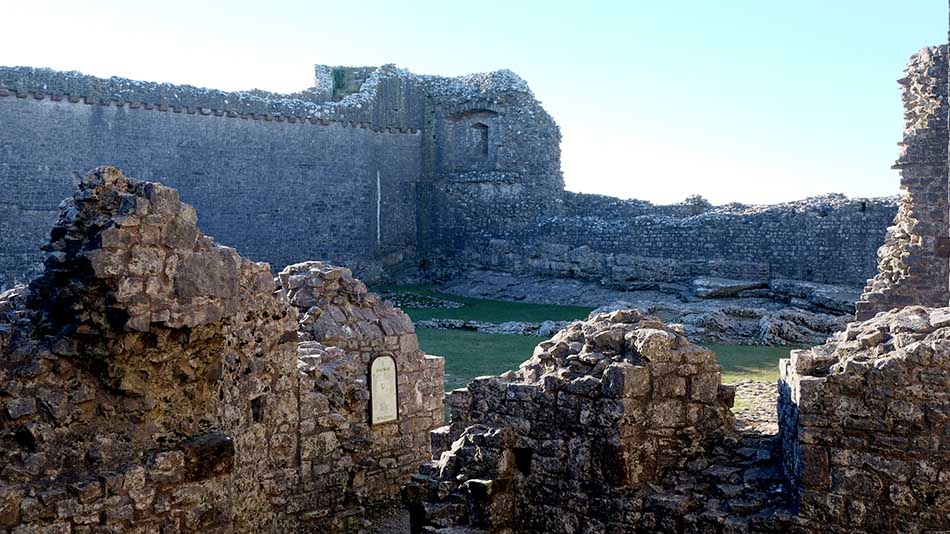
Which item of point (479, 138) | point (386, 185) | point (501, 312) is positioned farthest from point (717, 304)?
point (386, 185)

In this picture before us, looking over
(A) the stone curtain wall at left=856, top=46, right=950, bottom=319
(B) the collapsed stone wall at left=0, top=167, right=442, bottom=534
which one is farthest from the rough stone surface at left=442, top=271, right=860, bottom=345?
(B) the collapsed stone wall at left=0, top=167, right=442, bottom=534

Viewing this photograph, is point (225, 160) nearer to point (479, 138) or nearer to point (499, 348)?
point (479, 138)

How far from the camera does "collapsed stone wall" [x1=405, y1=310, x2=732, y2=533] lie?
593cm

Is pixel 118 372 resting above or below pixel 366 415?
above

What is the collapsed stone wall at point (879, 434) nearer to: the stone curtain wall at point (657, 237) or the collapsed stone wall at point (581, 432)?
the collapsed stone wall at point (581, 432)

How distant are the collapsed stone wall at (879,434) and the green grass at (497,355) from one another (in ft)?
20.2

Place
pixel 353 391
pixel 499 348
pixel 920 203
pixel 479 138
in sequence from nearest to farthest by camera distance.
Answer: pixel 353 391 < pixel 920 203 < pixel 499 348 < pixel 479 138

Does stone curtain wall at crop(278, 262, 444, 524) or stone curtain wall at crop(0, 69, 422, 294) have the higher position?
stone curtain wall at crop(0, 69, 422, 294)

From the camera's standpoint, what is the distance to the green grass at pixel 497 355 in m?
12.3

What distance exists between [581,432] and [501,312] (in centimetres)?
1444

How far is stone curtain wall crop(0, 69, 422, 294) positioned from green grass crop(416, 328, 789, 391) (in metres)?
9.43

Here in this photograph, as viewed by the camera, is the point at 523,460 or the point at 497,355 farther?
the point at 497,355

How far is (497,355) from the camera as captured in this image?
47.2 ft

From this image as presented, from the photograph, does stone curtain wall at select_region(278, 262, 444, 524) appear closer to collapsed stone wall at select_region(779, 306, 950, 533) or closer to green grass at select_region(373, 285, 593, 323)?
collapsed stone wall at select_region(779, 306, 950, 533)
